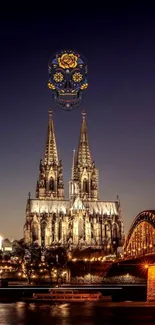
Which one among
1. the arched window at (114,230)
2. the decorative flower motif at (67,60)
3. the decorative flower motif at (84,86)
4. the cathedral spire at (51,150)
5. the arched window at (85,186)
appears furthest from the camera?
the arched window at (85,186)

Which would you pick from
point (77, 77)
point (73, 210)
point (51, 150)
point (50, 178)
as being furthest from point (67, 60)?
point (51, 150)

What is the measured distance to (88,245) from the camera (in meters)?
136

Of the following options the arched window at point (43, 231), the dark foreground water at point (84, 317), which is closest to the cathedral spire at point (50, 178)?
the arched window at point (43, 231)

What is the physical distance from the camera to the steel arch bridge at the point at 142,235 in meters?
91.2

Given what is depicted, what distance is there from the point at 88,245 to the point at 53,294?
315 feet

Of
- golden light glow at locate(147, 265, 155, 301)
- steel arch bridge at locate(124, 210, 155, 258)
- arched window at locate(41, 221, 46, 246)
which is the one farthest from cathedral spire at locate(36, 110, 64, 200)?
golden light glow at locate(147, 265, 155, 301)

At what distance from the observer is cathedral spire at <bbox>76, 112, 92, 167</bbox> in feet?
483

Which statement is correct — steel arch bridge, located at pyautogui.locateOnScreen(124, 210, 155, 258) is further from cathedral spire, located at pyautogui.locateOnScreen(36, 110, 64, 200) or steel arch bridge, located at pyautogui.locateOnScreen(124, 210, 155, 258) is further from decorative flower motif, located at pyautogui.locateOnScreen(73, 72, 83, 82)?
decorative flower motif, located at pyautogui.locateOnScreen(73, 72, 83, 82)

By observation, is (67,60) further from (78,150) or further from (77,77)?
(78,150)

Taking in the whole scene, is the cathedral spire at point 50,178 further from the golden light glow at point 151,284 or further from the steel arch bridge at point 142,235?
the golden light glow at point 151,284

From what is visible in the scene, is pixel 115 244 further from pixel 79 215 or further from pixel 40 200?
pixel 40 200

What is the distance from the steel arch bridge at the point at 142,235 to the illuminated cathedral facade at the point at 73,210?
24.5 metres

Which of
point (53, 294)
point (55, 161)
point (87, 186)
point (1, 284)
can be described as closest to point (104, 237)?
point (87, 186)

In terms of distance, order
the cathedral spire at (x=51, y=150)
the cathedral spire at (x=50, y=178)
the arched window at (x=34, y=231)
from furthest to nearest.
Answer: the cathedral spire at (x=51, y=150), the cathedral spire at (x=50, y=178), the arched window at (x=34, y=231)
